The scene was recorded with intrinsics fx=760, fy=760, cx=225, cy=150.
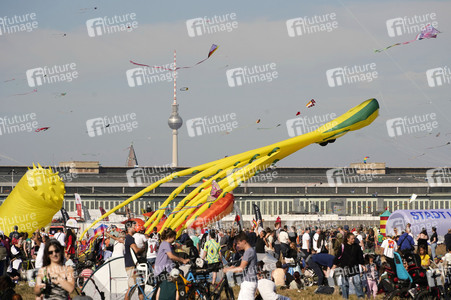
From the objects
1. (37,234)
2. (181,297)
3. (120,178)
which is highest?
(120,178)

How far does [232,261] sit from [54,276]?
864 cm

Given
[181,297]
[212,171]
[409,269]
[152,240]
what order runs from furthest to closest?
[152,240] → [212,171] → [409,269] → [181,297]

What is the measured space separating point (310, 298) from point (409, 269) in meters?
3.62

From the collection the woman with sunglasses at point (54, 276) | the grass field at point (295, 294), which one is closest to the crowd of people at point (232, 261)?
the woman with sunglasses at point (54, 276)

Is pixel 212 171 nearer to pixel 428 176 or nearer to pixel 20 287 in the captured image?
pixel 20 287

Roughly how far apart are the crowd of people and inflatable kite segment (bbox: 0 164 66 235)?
2.68 meters

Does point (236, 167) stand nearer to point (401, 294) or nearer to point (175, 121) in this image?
point (401, 294)

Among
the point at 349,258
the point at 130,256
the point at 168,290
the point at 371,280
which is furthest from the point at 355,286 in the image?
the point at 168,290

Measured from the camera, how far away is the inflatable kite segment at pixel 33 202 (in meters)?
27.1

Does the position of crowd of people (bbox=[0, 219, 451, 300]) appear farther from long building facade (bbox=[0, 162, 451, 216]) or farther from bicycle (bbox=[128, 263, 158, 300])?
long building facade (bbox=[0, 162, 451, 216])

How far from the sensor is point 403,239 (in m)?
21.7

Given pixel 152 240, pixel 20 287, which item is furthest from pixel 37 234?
pixel 152 240

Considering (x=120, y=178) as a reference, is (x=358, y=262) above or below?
below

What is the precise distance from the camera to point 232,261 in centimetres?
1650
